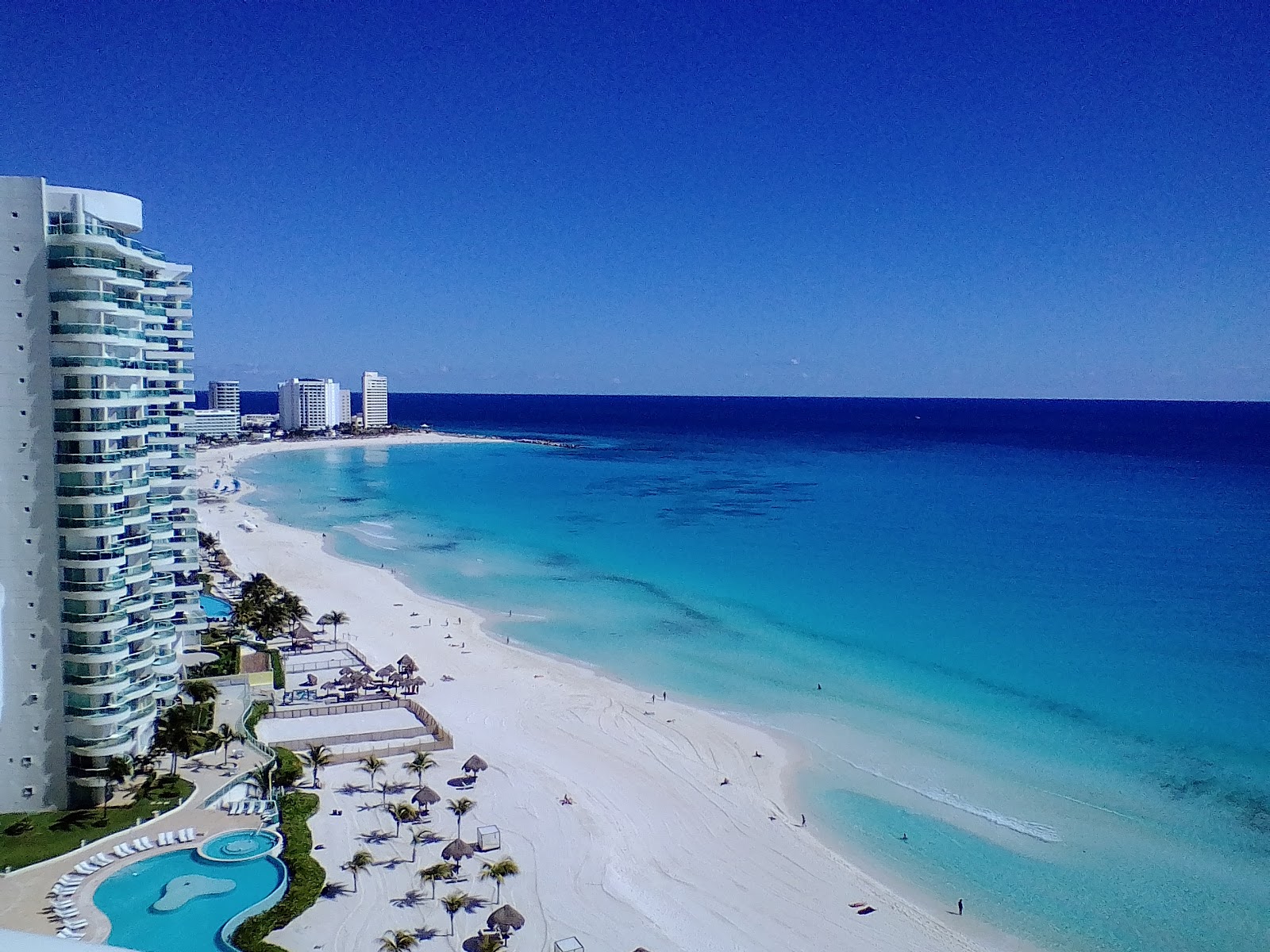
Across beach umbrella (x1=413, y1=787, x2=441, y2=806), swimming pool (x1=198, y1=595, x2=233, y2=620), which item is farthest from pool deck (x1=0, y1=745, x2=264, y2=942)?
swimming pool (x1=198, y1=595, x2=233, y2=620)

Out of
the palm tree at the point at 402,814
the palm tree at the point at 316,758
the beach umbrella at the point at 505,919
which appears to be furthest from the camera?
the palm tree at the point at 316,758

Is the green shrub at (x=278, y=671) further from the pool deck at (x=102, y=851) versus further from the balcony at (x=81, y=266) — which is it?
the balcony at (x=81, y=266)

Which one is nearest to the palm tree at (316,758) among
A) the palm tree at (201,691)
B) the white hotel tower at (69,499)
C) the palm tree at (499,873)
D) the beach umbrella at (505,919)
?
the palm tree at (201,691)

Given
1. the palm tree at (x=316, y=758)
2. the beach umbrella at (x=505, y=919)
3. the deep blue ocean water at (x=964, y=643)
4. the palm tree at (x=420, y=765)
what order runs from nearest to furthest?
the beach umbrella at (x=505, y=919) → the deep blue ocean water at (x=964, y=643) → the palm tree at (x=316, y=758) → the palm tree at (x=420, y=765)

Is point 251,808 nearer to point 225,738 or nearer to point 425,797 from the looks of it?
point 225,738

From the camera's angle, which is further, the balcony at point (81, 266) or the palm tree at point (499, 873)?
the balcony at point (81, 266)

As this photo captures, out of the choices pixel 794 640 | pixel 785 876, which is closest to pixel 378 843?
pixel 785 876

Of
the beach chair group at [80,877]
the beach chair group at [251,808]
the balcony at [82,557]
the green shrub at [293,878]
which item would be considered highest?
the balcony at [82,557]
